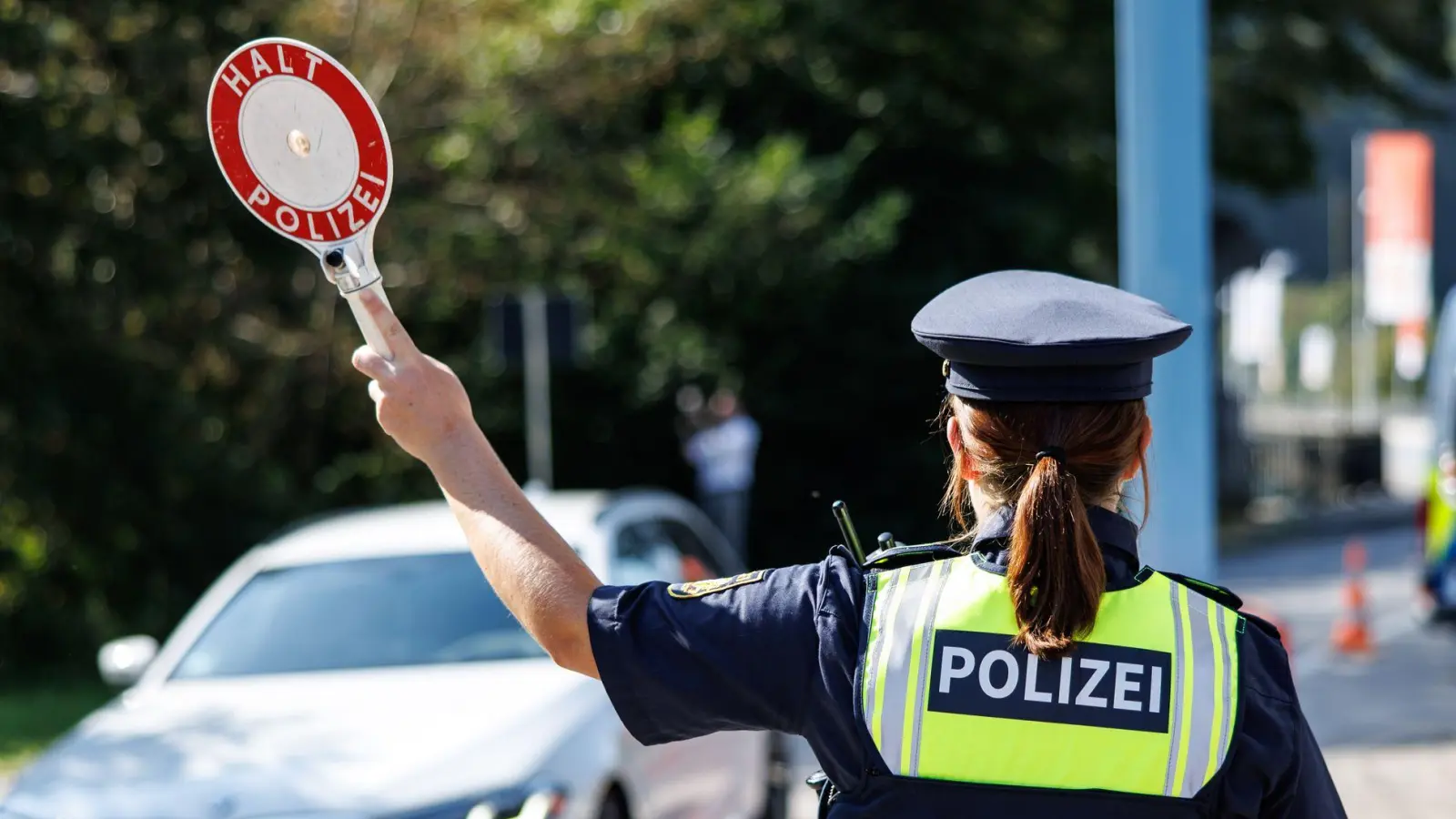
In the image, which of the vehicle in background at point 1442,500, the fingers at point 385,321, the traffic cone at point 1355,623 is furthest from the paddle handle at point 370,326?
the vehicle in background at point 1442,500

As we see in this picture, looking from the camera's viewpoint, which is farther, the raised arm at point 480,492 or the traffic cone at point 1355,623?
the traffic cone at point 1355,623

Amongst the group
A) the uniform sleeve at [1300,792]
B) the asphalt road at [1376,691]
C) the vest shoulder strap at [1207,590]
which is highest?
the vest shoulder strap at [1207,590]

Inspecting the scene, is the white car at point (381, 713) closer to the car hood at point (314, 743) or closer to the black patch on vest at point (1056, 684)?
the car hood at point (314, 743)

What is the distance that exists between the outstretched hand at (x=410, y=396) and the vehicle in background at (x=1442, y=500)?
11.9 m

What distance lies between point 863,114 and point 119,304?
28.2 ft

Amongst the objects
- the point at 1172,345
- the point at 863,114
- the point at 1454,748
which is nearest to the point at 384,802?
the point at 1172,345

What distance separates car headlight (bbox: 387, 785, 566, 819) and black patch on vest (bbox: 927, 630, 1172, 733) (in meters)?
3.18

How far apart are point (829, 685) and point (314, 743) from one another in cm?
363

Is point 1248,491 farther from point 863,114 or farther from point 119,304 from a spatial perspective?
point 119,304

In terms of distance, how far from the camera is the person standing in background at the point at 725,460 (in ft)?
58.6

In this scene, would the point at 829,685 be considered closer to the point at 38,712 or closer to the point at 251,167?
the point at 251,167

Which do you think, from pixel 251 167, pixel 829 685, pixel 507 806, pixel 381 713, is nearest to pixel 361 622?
pixel 381 713

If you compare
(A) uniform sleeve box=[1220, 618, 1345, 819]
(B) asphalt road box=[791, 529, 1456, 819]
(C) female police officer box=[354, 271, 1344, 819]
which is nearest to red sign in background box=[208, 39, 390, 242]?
(C) female police officer box=[354, 271, 1344, 819]

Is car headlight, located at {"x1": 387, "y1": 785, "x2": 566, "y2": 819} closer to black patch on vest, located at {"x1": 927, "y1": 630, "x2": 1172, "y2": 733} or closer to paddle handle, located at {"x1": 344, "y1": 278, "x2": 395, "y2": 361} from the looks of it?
paddle handle, located at {"x1": 344, "y1": 278, "x2": 395, "y2": 361}
